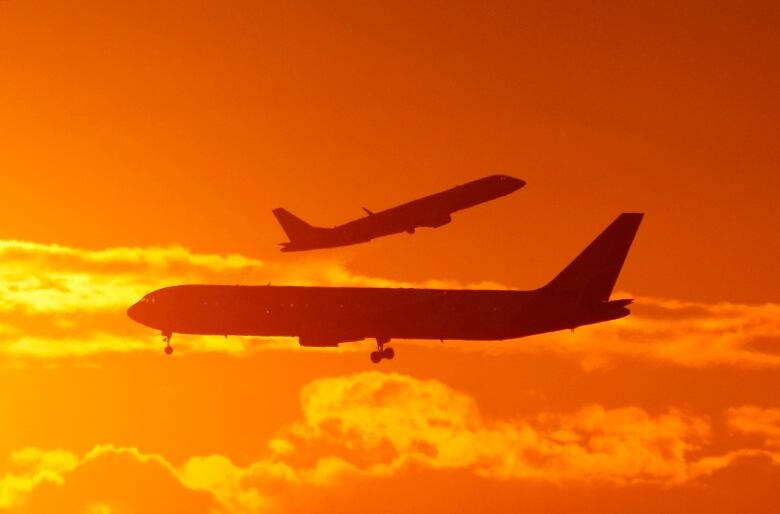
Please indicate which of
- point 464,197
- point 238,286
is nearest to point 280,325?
point 238,286

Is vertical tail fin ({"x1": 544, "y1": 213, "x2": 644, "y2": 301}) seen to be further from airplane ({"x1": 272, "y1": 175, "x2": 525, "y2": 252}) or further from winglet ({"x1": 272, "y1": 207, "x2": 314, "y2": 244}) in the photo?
winglet ({"x1": 272, "y1": 207, "x2": 314, "y2": 244})

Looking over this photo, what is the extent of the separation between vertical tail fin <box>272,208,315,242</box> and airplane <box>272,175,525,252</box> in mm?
3131

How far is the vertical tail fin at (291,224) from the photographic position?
146625mm

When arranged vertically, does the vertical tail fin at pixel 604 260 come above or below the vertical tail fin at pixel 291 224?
below

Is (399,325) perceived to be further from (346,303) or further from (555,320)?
(555,320)

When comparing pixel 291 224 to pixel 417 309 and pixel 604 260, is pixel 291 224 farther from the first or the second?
pixel 604 260

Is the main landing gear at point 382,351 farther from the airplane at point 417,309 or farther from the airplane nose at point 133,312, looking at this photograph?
the airplane nose at point 133,312

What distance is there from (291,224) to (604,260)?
39068 mm

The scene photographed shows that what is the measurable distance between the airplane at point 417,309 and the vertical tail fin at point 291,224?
677 inches

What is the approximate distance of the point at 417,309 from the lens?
417ft

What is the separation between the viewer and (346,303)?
128m

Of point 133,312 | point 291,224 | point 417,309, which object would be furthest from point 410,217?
point 133,312

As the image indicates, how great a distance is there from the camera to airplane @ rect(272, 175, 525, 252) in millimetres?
137500

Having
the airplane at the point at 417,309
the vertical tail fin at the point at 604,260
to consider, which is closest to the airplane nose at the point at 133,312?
the airplane at the point at 417,309
